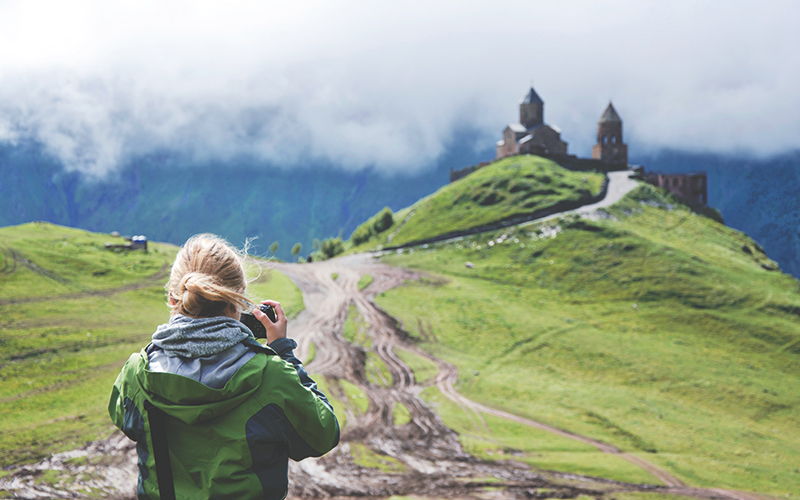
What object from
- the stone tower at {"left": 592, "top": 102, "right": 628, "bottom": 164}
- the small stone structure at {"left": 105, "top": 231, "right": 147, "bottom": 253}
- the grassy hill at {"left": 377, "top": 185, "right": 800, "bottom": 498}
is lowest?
the grassy hill at {"left": 377, "top": 185, "right": 800, "bottom": 498}

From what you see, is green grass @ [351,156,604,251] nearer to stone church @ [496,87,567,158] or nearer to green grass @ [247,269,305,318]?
stone church @ [496,87,567,158]

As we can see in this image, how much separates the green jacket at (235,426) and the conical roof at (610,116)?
96767 mm

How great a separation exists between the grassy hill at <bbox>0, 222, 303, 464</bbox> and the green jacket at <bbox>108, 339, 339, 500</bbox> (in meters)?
9.81

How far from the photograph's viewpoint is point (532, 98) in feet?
319

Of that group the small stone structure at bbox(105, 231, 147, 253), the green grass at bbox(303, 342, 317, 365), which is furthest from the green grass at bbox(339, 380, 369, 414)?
the small stone structure at bbox(105, 231, 147, 253)

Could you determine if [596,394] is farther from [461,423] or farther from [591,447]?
[461,423]

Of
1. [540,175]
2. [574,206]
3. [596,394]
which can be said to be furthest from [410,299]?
[540,175]

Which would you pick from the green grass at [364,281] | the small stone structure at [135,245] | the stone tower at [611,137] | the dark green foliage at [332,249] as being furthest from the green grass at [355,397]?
the stone tower at [611,137]

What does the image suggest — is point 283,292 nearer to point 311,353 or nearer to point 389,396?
point 311,353

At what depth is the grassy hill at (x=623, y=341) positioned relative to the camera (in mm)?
26781

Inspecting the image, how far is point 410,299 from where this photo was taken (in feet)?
152

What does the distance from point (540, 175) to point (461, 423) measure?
172 feet

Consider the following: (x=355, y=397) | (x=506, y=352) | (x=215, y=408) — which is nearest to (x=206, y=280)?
(x=215, y=408)

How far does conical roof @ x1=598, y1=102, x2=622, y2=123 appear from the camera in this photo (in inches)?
3585
